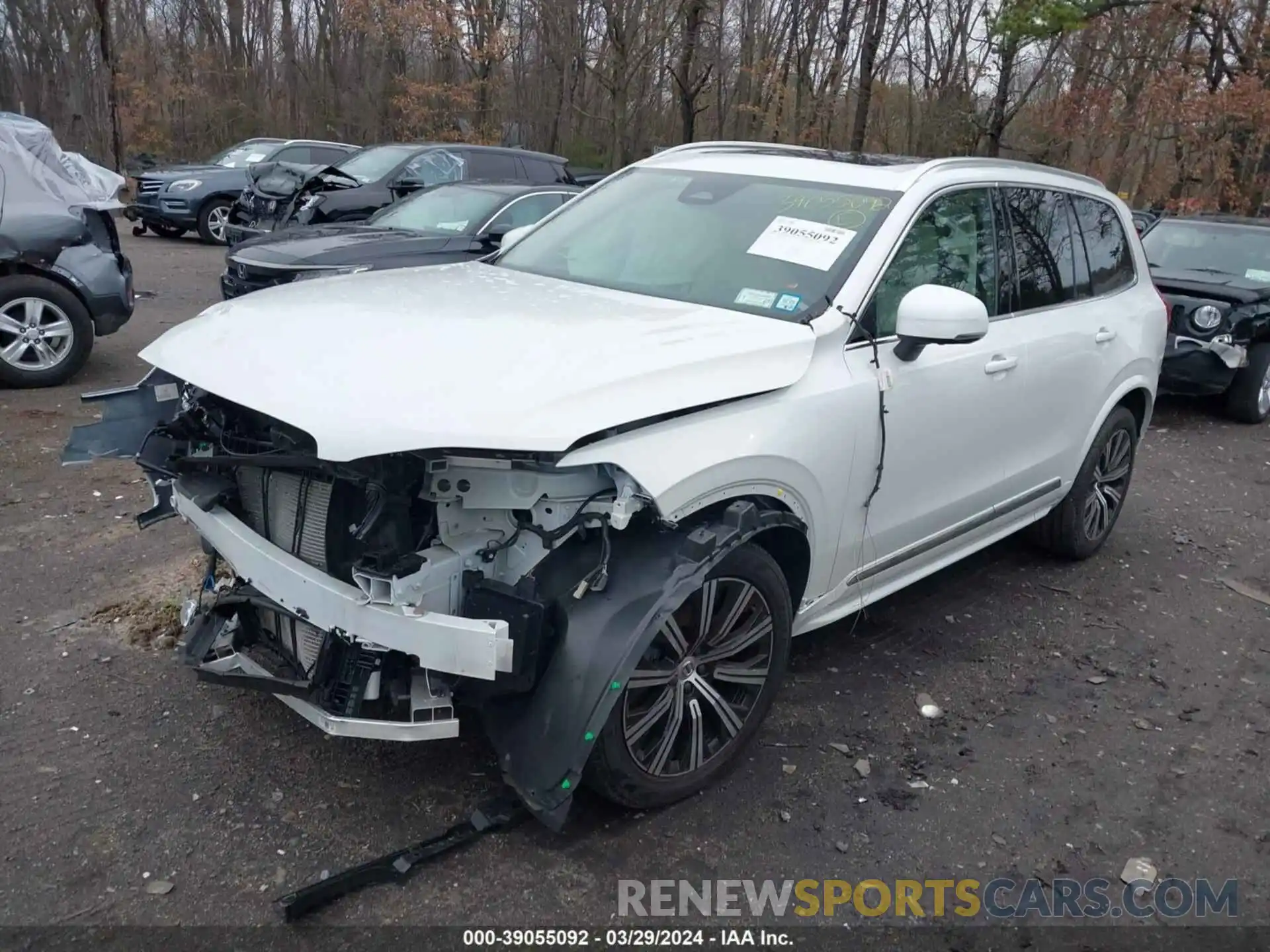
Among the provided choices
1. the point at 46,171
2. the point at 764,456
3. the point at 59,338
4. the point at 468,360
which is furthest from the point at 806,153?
the point at 46,171

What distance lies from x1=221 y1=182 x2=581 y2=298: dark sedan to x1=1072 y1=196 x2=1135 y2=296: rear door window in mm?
4865

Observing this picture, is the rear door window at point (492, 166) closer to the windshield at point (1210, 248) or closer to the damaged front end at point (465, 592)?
the windshield at point (1210, 248)

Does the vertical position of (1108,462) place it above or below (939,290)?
below

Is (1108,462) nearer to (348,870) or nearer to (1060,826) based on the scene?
(1060,826)

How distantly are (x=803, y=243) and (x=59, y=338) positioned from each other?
6.16 metres

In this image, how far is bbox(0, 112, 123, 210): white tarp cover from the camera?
7512 mm

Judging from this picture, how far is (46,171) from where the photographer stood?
7738 mm

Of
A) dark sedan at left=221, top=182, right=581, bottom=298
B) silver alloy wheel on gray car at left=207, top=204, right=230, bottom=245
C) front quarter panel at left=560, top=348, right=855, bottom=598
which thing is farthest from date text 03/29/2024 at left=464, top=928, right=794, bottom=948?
silver alloy wheel on gray car at left=207, top=204, right=230, bottom=245

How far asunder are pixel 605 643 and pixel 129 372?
6.85 meters

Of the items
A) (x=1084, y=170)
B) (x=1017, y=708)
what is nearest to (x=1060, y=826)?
(x=1017, y=708)

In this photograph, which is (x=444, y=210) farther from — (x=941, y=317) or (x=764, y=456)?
(x=764, y=456)

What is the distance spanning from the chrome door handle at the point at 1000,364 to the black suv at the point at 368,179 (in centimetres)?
807

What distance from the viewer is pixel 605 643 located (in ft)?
9.22

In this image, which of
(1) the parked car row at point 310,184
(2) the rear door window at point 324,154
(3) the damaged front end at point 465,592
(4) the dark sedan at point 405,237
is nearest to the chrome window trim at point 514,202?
(4) the dark sedan at point 405,237
